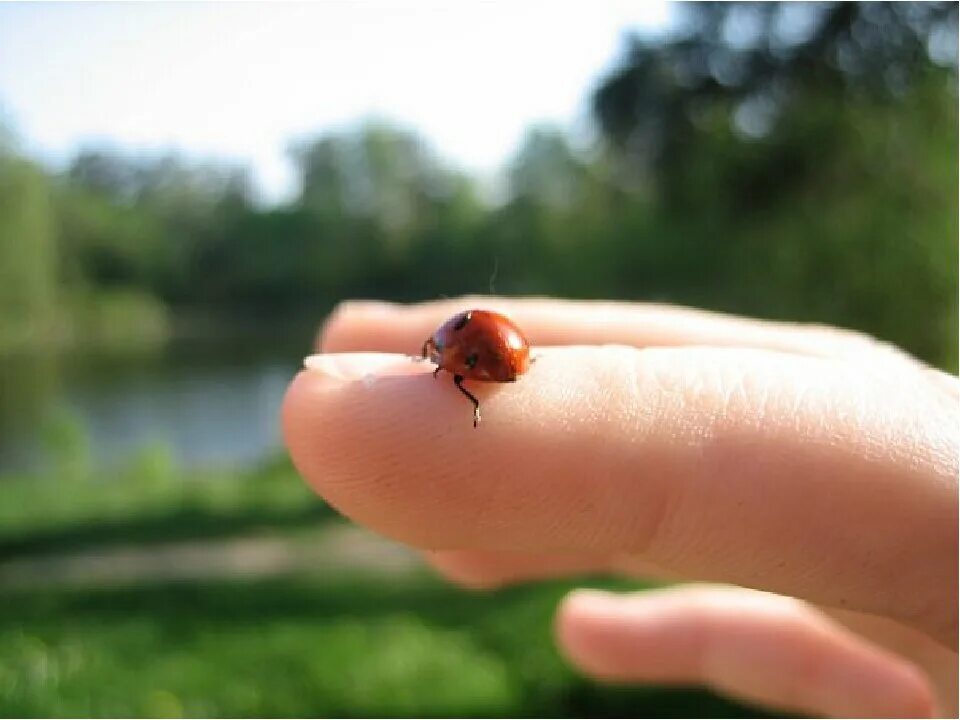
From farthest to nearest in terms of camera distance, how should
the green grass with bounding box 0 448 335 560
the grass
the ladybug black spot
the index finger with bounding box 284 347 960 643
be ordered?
the green grass with bounding box 0 448 335 560, the grass, the ladybug black spot, the index finger with bounding box 284 347 960 643

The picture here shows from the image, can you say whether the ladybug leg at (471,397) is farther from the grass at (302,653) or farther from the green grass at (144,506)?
the green grass at (144,506)

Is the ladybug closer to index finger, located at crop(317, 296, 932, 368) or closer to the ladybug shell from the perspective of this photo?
the ladybug shell

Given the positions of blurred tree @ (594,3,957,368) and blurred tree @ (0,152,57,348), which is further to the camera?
blurred tree @ (0,152,57,348)

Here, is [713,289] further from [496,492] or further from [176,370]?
[176,370]

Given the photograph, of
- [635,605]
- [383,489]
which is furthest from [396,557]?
[383,489]

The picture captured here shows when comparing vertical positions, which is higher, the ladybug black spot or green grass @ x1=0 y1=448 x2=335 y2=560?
the ladybug black spot

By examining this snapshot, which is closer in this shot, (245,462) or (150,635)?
(150,635)

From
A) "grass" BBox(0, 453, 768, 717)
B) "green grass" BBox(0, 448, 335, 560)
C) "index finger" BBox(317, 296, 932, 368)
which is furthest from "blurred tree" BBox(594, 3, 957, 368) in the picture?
"index finger" BBox(317, 296, 932, 368)

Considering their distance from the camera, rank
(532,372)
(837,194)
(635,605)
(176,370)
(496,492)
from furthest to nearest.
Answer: (176,370) → (837,194) → (635,605) → (532,372) → (496,492)
